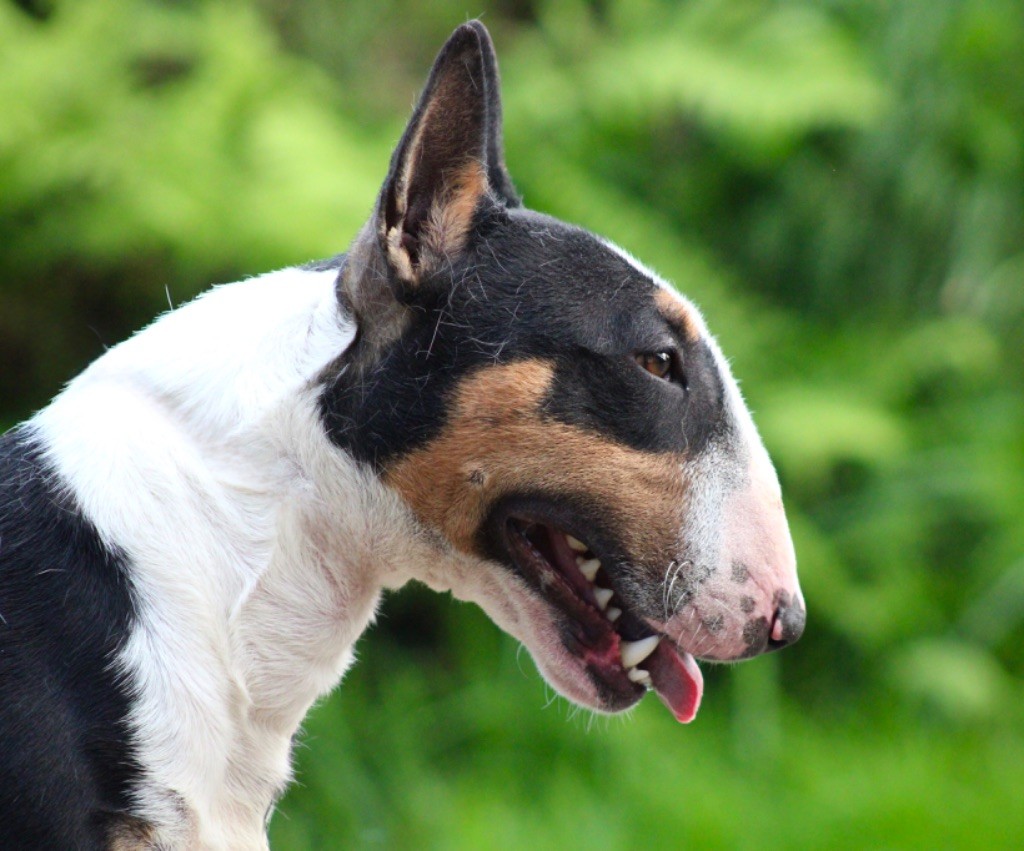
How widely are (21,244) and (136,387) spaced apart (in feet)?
9.05

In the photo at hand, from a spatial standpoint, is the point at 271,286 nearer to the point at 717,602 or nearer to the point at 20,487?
the point at 20,487

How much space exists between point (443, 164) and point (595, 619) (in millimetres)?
934

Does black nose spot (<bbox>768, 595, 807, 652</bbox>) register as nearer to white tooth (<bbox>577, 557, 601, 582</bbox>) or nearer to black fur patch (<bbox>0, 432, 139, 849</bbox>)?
white tooth (<bbox>577, 557, 601, 582</bbox>)

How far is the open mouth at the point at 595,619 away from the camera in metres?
2.67

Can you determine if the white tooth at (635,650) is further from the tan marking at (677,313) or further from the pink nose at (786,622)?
the tan marking at (677,313)

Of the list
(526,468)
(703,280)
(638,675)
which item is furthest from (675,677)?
(703,280)

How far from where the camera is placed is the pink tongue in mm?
2793

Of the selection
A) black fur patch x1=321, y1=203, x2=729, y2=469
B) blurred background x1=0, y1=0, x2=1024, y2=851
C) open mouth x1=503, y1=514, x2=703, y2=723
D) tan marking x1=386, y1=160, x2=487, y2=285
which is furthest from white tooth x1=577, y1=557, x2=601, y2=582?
blurred background x1=0, y1=0, x2=1024, y2=851

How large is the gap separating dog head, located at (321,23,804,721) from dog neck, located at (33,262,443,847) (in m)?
0.09

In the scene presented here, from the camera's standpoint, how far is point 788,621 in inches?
104

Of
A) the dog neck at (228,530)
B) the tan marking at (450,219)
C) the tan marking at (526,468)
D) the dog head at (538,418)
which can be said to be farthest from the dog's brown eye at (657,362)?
the dog neck at (228,530)

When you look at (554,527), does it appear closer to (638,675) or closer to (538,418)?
(538,418)

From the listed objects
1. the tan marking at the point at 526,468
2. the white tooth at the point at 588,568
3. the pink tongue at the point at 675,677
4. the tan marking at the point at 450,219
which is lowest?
the pink tongue at the point at 675,677

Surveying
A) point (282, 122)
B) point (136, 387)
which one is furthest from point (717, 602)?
point (282, 122)
